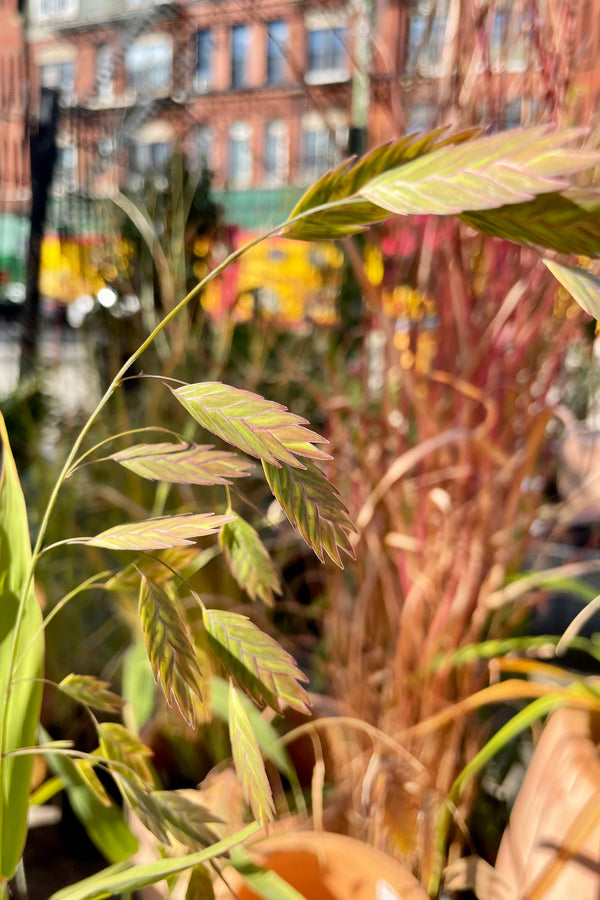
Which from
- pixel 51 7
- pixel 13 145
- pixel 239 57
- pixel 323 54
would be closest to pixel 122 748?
pixel 13 145

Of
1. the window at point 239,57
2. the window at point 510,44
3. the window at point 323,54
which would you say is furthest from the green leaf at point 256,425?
the window at point 239,57

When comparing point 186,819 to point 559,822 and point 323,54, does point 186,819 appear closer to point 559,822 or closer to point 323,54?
point 559,822

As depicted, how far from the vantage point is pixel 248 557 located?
352 mm

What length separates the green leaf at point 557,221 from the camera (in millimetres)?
222

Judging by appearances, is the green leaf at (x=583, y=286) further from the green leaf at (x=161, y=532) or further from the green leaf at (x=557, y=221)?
the green leaf at (x=161, y=532)

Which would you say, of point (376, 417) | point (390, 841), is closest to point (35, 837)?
point (390, 841)

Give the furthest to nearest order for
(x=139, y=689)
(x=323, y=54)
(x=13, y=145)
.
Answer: (x=323, y=54)
(x=13, y=145)
(x=139, y=689)

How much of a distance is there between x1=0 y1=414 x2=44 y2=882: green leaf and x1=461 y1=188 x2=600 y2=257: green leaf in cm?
23

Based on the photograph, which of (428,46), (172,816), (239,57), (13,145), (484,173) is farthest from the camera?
(239,57)

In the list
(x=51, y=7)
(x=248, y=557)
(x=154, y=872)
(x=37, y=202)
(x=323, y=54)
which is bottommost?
(x=154, y=872)

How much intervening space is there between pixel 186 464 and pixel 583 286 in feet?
0.50

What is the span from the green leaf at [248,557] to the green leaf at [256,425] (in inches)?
4.2

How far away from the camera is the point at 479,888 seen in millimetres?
582

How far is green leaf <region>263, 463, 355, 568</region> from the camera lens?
254mm
